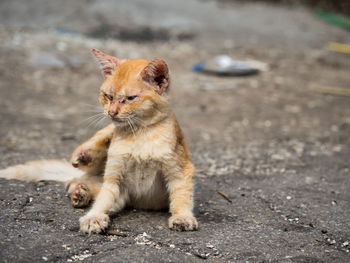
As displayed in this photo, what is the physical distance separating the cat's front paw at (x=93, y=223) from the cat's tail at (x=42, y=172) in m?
0.83

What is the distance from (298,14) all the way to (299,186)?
914 centimetres

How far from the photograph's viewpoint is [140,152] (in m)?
2.98

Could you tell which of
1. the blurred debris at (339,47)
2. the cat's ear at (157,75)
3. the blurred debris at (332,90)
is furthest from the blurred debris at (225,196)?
the blurred debris at (339,47)

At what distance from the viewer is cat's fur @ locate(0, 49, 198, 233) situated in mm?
2955

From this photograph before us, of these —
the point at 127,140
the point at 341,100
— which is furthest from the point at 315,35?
the point at 127,140

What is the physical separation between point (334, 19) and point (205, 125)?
736cm

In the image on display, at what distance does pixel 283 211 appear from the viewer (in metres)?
3.48

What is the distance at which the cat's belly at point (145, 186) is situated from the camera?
3.05m

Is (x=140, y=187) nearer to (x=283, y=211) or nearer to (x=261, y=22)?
(x=283, y=211)

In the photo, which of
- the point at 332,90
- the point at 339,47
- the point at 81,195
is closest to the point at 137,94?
the point at 81,195

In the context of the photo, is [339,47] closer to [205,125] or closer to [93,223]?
[205,125]

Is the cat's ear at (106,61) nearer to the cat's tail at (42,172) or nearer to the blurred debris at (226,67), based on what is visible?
the cat's tail at (42,172)

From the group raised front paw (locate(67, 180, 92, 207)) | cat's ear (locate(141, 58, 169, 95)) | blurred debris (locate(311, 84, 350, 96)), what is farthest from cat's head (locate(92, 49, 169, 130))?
blurred debris (locate(311, 84, 350, 96))

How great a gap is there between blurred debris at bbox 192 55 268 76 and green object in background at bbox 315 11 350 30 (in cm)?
426
